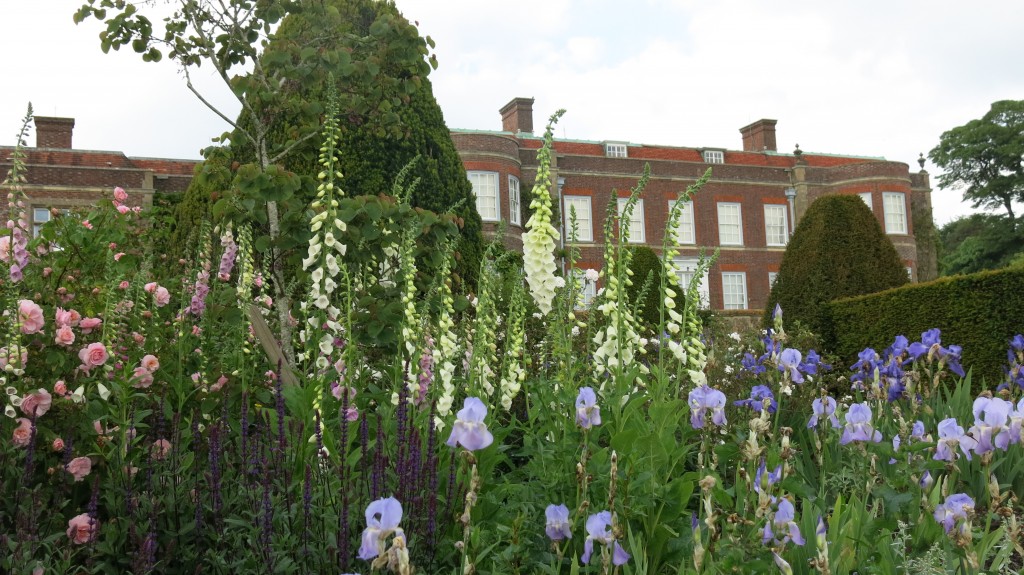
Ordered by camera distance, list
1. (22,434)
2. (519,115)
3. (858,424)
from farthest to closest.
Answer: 1. (519,115)
2. (22,434)
3. (858,424)

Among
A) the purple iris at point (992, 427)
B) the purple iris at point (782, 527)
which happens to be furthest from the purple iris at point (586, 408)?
the purple iris at point (992, 427)

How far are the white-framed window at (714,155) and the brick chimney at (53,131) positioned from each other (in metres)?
22.7

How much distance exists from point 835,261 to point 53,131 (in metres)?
23.6

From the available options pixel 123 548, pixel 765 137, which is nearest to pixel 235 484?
pixel 123 548

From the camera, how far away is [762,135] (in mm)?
34938

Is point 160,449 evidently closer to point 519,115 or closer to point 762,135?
point 519,115

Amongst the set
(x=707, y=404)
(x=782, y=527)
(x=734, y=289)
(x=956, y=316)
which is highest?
(x=734, y=289)

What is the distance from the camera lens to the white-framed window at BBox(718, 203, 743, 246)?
29844 mm

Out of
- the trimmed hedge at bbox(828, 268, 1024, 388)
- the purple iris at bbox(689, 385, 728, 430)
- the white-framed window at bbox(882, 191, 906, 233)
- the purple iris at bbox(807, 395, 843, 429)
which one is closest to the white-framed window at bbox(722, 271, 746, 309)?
the white-framed window at bbox(882, 191, 906, 233)

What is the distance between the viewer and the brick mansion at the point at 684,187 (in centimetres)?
2492

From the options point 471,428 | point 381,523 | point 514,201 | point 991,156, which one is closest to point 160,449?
point 471,428

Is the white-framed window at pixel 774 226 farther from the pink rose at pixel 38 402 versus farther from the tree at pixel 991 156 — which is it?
the pink rose at pixel 38 402

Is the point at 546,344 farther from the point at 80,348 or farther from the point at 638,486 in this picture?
the point at 80,348

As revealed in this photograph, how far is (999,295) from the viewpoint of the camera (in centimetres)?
805
